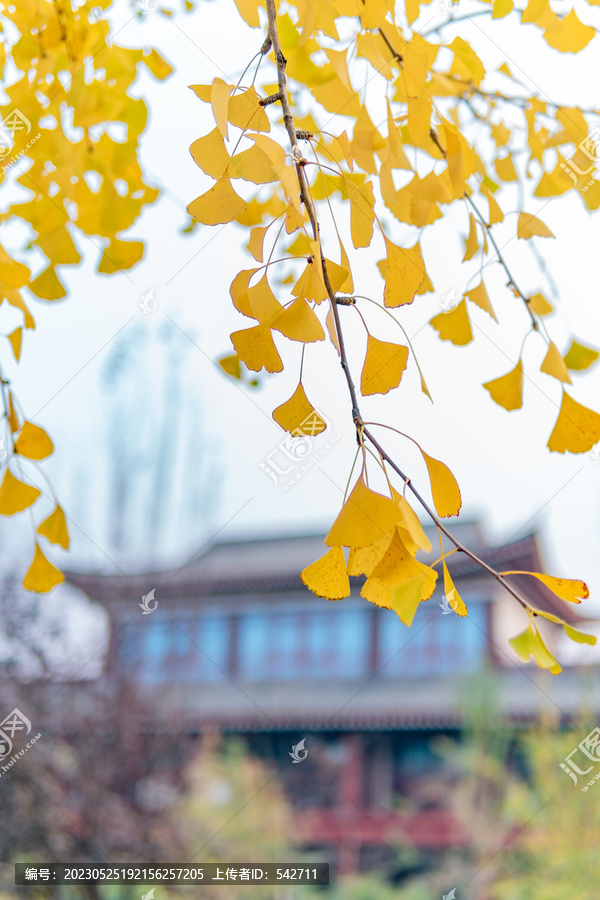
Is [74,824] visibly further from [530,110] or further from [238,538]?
[238,538]

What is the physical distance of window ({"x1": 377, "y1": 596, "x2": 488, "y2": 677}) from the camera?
5309 mm

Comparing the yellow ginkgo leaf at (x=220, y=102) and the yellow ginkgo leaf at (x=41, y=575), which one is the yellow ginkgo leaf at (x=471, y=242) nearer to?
the yellow ginkgo leaf at (x=220, y=102)

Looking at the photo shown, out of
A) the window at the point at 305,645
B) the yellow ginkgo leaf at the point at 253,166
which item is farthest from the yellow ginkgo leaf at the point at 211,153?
the window at the point at 305,645

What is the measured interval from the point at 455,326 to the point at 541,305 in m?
0.09

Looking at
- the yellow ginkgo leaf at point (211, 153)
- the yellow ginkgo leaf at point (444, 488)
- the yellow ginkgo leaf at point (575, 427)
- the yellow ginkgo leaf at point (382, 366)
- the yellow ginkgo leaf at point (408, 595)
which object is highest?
the yellow ginkgo leaf at point (211, 153)

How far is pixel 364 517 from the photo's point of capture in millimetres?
249

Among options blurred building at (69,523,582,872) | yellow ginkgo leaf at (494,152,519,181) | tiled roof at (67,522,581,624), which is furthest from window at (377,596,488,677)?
yellow ginkgo leaf at (494,152,519,181)

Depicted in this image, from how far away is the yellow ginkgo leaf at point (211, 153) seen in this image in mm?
252

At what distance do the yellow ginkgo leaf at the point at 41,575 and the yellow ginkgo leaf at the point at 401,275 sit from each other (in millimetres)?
206

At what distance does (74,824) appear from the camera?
2.63 metres

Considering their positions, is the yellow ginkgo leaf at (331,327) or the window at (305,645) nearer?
the yellow ginkgo leaf at (331,327)

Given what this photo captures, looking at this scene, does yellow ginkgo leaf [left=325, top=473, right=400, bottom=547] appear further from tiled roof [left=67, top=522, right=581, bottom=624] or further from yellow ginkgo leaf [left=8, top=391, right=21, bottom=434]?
tiled roof [left=67, top=522, right=581, bottom=624]

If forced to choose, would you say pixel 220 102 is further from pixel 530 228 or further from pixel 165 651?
pixel 165 651

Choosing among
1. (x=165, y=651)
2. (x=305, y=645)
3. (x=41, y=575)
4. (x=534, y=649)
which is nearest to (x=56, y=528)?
(x=41, y=575)
